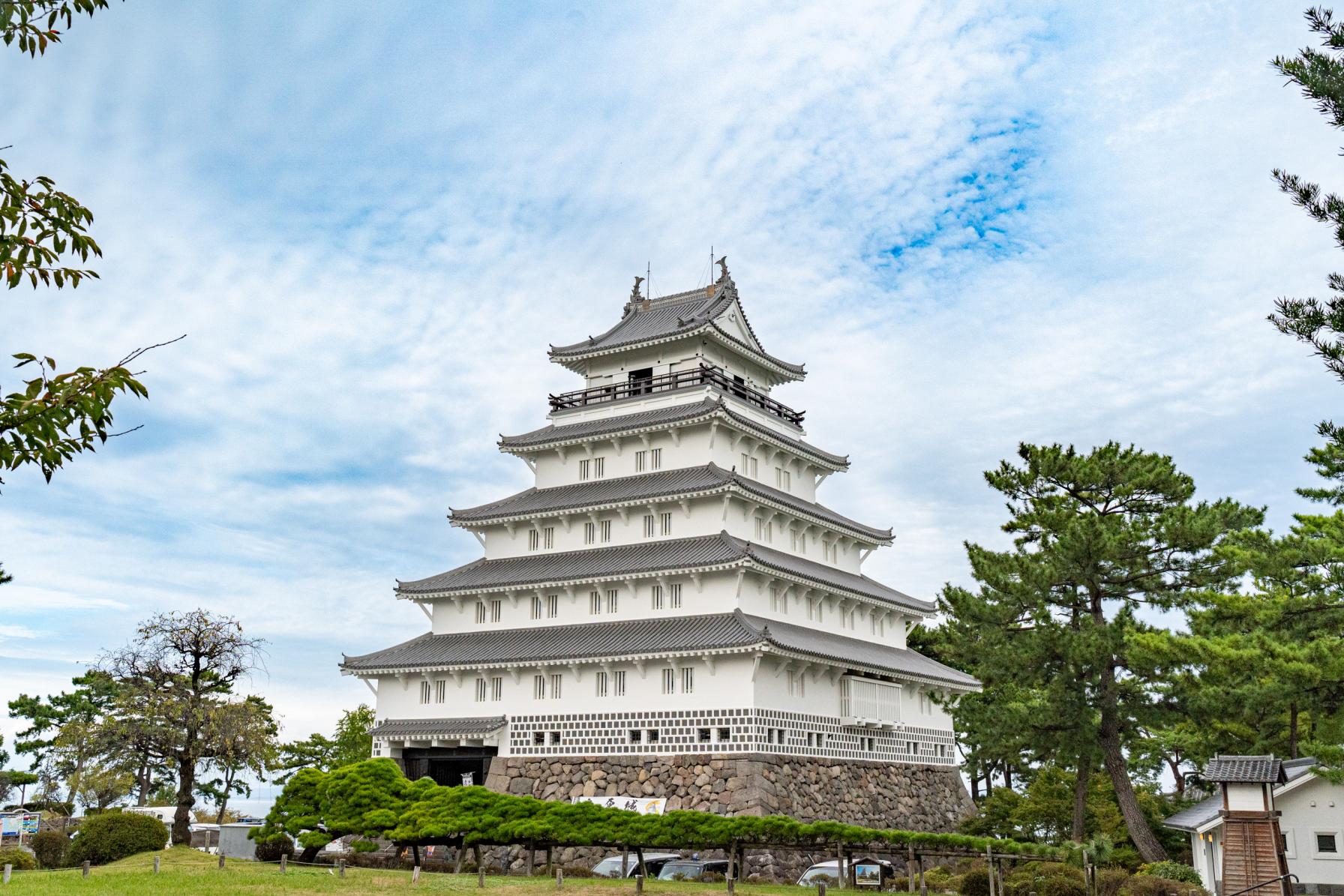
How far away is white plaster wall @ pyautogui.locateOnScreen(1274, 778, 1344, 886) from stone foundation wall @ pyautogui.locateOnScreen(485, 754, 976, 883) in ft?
47.9

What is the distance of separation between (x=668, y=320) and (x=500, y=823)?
28.7 meters

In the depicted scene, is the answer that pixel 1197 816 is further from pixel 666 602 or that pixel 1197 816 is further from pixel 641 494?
pixel 641 494

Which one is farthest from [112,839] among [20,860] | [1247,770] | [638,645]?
[1247,770]

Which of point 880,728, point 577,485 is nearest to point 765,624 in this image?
point 880,728

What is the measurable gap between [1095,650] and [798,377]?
23053mm

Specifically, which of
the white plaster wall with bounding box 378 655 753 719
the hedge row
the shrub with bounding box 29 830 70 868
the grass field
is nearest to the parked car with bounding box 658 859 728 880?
the grass field

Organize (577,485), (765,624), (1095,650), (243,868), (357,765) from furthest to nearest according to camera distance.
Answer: (577,485) < (765,624) < (1095,650) < (357,765) < (243,868)

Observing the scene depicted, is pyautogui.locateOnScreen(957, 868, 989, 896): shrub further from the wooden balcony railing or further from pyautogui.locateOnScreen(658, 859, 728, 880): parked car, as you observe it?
the wooden balcony railing

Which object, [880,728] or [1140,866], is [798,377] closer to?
[880,728]

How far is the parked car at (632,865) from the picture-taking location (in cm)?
3444

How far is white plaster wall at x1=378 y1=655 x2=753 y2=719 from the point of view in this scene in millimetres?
38531

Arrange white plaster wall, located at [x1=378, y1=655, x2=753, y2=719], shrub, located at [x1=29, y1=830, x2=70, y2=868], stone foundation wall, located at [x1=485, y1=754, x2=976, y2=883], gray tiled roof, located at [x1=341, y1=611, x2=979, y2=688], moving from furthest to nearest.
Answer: gray tiled roof, located at [x1=341, y1=611, x2=979, y2=688], white plaster wall, located at [x1=378, y1=655, x2=753, y2=719], shrub, located at [x1=29, y1=830, x2=70, y2=868], stone foundation wall, located at [x1=485, y1=754, x2=976, y2=883]

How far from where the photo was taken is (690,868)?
34.0 meters

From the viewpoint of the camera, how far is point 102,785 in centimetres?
4681
